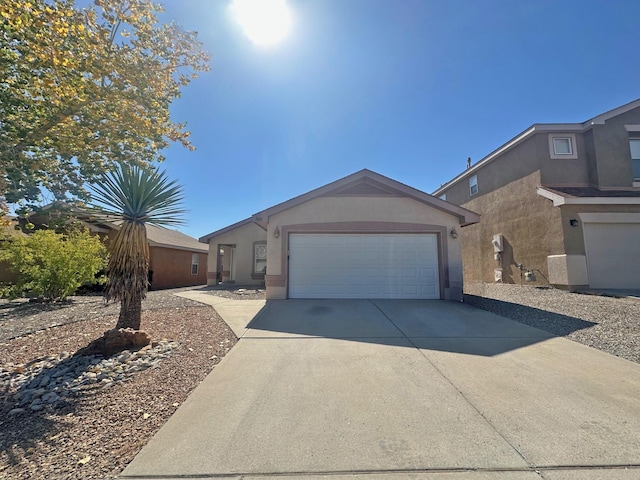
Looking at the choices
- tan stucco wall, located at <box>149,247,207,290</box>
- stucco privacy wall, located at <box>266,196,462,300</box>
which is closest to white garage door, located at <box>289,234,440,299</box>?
stucco privacy wall, located at <box>266,196,462,300</box>

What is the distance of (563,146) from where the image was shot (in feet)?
42.5

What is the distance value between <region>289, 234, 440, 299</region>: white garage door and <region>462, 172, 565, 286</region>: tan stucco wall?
5802 millimetres

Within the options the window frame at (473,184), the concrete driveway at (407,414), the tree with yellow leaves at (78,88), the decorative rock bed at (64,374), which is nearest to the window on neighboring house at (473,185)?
the window frame at (473,184)

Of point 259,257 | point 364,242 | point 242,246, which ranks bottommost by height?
point 259,257

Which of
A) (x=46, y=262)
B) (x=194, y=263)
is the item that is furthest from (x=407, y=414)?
(x=194, y=263)

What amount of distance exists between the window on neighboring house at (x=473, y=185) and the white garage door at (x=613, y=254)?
6.41 m

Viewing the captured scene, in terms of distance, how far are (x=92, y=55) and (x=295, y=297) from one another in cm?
790

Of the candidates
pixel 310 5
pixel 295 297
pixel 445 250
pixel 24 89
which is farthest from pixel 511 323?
pixel 24 89

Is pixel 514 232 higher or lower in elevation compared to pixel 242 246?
higher

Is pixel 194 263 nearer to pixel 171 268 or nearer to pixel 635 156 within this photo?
pixel 171 268

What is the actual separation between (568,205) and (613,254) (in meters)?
2.55

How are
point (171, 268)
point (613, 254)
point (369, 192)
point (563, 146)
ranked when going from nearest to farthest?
point (369, 192), point (613, 254), point (563, 146), point (171, 268)

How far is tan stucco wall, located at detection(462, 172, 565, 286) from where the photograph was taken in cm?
1228

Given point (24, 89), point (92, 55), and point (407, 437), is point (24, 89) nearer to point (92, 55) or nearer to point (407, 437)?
point (92, 55)
